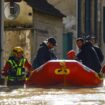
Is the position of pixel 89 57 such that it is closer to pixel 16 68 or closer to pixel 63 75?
pixel 63 75

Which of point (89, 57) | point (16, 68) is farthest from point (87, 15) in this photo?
point (16, 68)

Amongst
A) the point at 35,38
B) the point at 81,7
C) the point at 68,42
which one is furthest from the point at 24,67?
the point at 68,42

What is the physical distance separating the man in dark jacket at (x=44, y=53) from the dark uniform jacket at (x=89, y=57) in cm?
91

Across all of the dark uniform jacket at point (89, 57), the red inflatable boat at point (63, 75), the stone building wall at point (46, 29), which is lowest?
the red inflatable boat at point (63, 75)

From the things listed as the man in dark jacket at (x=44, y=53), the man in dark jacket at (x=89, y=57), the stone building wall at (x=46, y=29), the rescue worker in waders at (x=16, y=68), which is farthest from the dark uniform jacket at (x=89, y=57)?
the stone building wall at (x=46, y=29)

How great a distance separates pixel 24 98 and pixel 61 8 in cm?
2296

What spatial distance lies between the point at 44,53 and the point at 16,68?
866mm

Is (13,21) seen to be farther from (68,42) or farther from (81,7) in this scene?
(68,42)

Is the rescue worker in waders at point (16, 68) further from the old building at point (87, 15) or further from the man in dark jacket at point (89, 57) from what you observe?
the old building at point (87, 15)

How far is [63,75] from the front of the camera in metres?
15.1

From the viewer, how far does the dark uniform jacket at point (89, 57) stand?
16156mm

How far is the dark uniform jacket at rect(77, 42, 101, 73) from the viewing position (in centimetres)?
1616

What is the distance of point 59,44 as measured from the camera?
30594 millimetres

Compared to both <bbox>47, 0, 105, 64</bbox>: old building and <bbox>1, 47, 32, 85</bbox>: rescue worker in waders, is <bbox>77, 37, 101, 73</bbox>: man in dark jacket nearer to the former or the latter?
<bbox>1, 47, 32, 85</bbox>: rescue worker in waders
